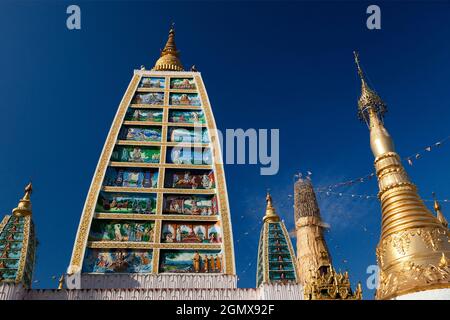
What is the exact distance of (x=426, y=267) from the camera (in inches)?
615

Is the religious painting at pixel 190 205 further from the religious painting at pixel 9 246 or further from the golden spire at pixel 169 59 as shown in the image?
the golden spire at pixel 169 59

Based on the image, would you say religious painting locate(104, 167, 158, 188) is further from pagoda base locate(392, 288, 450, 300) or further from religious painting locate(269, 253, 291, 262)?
pagoda base locate(392, 288, 450, 300)

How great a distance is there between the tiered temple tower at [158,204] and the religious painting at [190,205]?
46mm

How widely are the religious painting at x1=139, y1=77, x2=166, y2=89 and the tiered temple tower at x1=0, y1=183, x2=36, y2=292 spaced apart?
1116 cm

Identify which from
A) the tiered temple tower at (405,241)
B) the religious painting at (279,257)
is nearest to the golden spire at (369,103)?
the tiered temple tower at (405,241)

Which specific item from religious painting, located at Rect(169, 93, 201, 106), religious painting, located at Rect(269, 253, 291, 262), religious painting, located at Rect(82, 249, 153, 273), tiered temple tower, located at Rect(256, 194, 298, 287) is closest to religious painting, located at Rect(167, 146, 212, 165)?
religious painting, located at Rect(169, 93, 201, 106)

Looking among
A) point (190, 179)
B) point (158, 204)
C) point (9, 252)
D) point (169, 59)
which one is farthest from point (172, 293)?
point (169, 59)

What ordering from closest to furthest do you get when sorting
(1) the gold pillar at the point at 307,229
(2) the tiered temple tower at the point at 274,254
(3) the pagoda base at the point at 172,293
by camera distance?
(3) the pagoda base at the point at 172,293
(2) the tiered temple tower at the point at 274,254
(1) the gold pillar at the point at 307,229

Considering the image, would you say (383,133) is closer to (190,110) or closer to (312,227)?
(190,110)

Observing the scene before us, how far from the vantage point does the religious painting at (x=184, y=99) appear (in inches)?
964

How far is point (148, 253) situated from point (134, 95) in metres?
10.6

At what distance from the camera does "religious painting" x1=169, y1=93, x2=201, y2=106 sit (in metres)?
24.5

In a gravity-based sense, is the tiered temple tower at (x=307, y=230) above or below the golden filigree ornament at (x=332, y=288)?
above
